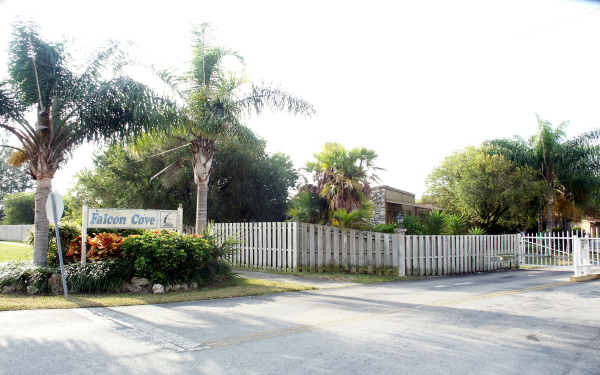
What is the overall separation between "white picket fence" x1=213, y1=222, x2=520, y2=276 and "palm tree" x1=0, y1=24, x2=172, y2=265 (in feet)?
18.8

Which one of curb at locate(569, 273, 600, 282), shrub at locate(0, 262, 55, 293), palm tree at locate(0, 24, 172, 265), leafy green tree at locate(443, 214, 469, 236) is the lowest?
curb at locate(569, 273, 600, 282)

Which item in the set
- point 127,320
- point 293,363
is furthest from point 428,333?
point 127,320

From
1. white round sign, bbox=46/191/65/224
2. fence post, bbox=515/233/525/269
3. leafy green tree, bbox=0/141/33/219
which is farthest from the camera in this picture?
leafy green tree, bbox=0/141/33/219

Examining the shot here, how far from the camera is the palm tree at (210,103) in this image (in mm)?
→ 13117

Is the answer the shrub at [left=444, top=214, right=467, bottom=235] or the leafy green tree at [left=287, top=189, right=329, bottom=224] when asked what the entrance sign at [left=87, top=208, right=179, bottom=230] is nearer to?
the leafy green tree at [left=287, top=189, right=329, bottom=224]

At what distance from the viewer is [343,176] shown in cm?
1564

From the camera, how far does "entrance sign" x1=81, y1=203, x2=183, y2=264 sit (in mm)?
10117

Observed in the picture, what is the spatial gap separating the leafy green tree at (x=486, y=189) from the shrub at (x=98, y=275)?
1919 centimetres

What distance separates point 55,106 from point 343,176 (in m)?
9.35

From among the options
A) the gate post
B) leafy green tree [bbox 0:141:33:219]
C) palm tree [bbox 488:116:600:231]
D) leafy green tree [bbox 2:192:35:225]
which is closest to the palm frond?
the gate post

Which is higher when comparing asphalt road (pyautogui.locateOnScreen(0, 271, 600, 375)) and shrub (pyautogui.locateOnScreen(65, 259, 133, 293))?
shrub (pyautogui.locateOnScreen(65, 259, 133, 293))

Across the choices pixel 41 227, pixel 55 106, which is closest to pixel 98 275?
pixel 41 227

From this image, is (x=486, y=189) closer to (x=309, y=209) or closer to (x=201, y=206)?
(x=309, y=209)

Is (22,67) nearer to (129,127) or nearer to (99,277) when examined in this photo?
(129,127)
